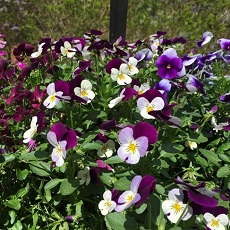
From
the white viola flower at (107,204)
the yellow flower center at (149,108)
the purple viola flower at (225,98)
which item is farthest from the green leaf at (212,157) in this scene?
the white viola flower at (107,204)

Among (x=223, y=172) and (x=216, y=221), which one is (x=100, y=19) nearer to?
(x=223, y=172)

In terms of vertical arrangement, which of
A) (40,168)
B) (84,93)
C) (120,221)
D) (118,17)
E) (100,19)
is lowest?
(100,19)

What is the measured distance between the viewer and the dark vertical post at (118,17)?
3.07 m

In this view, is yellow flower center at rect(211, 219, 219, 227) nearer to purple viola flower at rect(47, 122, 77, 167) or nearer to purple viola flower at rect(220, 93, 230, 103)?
purple viola flower at rect(47, 122, 77, 167)

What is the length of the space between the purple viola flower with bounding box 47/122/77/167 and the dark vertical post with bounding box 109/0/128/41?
175cm

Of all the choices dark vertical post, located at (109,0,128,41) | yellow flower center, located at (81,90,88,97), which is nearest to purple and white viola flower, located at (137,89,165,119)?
yellow flower center, located at (81,90,88,97)

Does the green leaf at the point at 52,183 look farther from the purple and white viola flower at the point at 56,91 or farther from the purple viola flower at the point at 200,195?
the purple viola flower at the point at 200,195

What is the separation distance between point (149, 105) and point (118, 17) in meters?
1.69

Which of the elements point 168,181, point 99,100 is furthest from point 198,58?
point 168,181

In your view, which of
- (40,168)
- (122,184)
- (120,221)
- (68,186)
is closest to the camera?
(120,221)

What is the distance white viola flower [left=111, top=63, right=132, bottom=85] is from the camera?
177 centimetres

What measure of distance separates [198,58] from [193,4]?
3.34 metres

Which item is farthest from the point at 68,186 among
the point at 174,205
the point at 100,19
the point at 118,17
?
the point at 100,19

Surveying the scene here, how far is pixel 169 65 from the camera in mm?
1798
